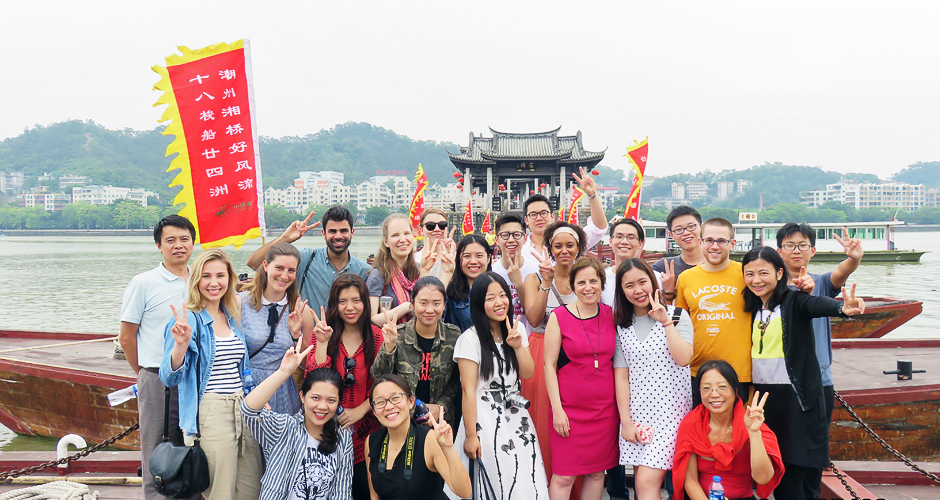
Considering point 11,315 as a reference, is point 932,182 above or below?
above

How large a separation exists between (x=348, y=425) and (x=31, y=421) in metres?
5.94

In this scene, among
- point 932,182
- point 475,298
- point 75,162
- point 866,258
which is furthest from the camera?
point 932,182

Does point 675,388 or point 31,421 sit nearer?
point 675,388

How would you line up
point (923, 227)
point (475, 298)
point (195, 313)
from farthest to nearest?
point (923, 227)
point (475, 298)
point (195, 313)

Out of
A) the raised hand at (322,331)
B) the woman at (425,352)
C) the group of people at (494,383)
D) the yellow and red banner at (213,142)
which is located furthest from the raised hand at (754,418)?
the yellow and red banner at (213,142)

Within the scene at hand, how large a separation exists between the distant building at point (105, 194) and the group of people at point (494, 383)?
92.7m

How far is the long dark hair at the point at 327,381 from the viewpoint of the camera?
2.75 meters

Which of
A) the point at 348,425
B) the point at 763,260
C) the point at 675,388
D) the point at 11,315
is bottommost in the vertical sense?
the point at 11,315

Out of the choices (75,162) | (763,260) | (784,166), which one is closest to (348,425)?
(763,260)

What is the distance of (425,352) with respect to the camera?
9.70 feet

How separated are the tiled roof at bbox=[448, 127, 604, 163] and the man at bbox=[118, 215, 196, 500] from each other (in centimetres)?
2777

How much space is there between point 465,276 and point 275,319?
3.86 feet

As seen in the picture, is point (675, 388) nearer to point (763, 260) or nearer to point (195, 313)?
point (763, 260)

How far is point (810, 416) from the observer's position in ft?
9.20
